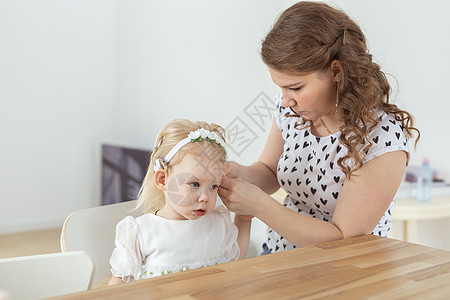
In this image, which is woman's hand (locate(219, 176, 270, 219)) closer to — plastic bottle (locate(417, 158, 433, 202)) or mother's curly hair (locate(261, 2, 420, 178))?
mother's curly hair (locate(261, 2, 420, 178))

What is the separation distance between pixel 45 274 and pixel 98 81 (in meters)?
4.04

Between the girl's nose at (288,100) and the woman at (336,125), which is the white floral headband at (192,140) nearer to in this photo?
the woman at (336,125)

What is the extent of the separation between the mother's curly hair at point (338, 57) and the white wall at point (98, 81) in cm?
184

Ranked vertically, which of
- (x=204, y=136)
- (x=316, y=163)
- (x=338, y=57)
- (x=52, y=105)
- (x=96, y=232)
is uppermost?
(x=338, y=57)

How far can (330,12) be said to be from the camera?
150 cm

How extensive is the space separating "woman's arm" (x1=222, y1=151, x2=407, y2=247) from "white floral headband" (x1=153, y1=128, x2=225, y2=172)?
137 millimetres

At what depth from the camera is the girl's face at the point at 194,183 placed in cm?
146

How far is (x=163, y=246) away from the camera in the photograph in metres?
1.48

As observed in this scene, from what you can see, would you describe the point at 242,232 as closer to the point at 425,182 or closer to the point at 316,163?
the point at 316,163

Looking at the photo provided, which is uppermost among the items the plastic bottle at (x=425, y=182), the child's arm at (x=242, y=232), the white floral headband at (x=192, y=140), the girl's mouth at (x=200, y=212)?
the white floral headband at (x=192, y=140)

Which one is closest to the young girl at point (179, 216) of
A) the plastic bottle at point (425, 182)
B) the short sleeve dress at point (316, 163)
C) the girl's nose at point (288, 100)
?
the girl's nose at point (288, 100)

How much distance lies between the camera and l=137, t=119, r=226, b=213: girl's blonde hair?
149 cm

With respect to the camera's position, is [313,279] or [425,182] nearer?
[313,279]

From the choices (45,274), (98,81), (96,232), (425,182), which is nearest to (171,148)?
(96,232)
